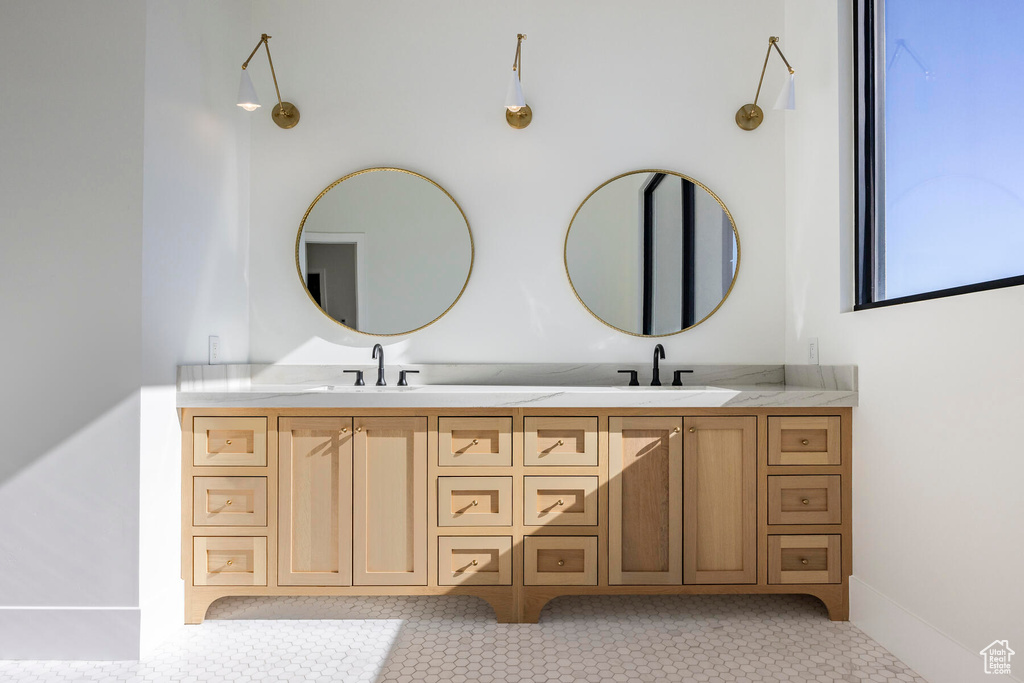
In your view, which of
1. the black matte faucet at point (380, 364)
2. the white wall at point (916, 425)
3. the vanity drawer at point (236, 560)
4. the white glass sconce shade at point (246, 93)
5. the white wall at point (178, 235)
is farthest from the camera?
the black matte faucet at point (380, 364)

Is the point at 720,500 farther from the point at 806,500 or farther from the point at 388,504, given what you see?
the point at 388,504

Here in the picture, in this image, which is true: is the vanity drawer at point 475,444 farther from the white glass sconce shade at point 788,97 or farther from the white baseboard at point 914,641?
the white glass sconce shade at point 788,97

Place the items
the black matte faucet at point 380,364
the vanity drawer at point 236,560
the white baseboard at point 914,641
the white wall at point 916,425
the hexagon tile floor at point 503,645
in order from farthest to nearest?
the black matte faucet at point 380,364 < the vanity drawer at point 236,560 < the hexagon tile floor at point 503,645 < the white baseboard at point 914,641 < the white wall at point 916,425

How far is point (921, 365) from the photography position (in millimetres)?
1950

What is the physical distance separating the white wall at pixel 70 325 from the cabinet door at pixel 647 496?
64.2 inches

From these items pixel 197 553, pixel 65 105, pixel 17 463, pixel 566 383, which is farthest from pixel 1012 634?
pixel 65 105

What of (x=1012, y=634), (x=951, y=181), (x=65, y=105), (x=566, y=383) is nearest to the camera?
(x=1012, y=634)

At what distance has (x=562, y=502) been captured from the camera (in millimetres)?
2289

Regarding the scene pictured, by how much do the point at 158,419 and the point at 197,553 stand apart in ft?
1.70

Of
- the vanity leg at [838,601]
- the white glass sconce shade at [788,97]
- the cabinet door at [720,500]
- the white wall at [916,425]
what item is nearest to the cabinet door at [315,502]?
the cabinet door at [720,500]

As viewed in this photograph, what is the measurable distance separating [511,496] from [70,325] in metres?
1.57

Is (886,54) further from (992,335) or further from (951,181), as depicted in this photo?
(992,335)

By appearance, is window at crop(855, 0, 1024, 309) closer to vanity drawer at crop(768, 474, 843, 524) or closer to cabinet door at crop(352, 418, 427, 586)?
vanity drawer at crop(768, 474, 843, 524)

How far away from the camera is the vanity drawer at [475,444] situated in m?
2.28
